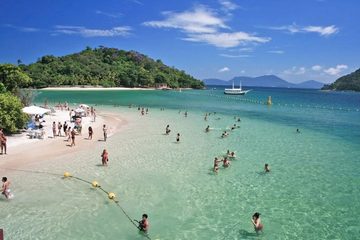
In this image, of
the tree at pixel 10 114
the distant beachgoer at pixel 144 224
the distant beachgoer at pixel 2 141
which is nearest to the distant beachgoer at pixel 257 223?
the distant beachgoer at pixel 144 224

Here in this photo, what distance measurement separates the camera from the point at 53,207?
1748cm

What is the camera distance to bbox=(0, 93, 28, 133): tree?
31203 mm

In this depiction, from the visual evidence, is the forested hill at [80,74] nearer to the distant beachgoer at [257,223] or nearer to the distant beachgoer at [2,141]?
→ the distant beachgoer at [2,141]

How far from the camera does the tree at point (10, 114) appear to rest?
31.2m

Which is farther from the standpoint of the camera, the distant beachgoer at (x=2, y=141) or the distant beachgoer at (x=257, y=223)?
the distant beachgoer at (x=2, y=141)

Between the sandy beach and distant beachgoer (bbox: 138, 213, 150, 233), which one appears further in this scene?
the sandy beach

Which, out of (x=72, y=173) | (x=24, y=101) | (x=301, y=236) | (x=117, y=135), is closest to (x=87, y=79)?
(x=24, y=101)

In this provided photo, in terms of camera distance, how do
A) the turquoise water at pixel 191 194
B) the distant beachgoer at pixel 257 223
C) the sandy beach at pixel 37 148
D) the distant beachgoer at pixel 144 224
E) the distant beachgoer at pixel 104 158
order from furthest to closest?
the distant beachgoer at pixel 104 158, the sandy beach at pixel 37 148, the turquoise water at pixel 191 194, the distant beachgoer at pixel 257 223, the distant beachgoer at pixel 144 224

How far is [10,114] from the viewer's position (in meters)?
32.1

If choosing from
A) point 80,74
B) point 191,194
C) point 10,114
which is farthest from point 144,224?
point 80,74

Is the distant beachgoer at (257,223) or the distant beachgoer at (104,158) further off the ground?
the distant beachgoer at (104,158)

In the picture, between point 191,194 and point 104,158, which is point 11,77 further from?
point 191,194

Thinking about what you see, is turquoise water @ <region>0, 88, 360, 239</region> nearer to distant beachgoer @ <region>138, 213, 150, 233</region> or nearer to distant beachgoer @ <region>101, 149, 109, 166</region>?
distant beachgoer @ <region>138, 213, 150, 233</region>

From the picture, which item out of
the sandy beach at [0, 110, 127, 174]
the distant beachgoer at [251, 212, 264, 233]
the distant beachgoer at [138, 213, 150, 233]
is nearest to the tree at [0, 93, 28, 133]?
the sandy beach at [0, 110, 127, 174]
